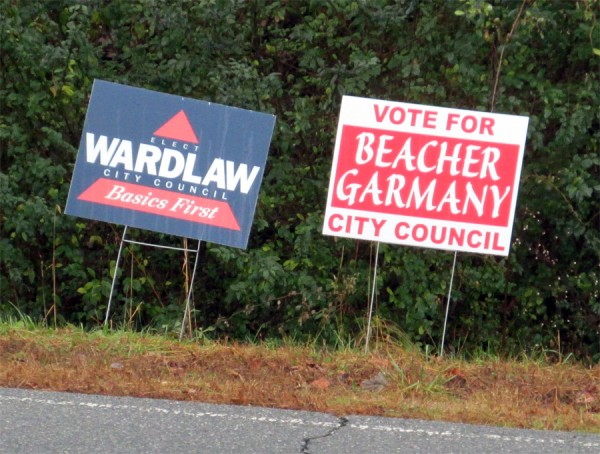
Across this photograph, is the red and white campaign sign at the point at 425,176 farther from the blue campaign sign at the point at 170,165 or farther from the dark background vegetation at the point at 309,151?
the dark background vegetation at the point at 309,151

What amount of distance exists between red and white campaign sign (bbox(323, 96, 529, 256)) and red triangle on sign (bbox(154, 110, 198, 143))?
117 cm

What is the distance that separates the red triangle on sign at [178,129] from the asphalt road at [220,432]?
284 cm

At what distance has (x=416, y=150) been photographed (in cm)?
853

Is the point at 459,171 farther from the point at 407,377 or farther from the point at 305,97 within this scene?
the point at 305,97

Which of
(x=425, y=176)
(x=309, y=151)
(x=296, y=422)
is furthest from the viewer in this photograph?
(x=309, y=151)

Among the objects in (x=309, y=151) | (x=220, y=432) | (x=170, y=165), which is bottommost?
(x=220, y=432)

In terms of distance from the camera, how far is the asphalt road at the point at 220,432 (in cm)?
558

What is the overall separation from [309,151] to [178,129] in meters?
2.24

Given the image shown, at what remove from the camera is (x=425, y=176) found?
8.52m

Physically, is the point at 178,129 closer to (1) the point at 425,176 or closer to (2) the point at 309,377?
(1) the point at 425,176

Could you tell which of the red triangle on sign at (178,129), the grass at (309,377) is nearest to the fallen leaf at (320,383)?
the grass at (309,377)

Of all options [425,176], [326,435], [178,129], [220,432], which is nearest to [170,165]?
[178,129]

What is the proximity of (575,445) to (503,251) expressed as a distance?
272 centimetres

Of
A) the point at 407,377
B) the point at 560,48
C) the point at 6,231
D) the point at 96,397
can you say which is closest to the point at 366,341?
the point at 407,377
